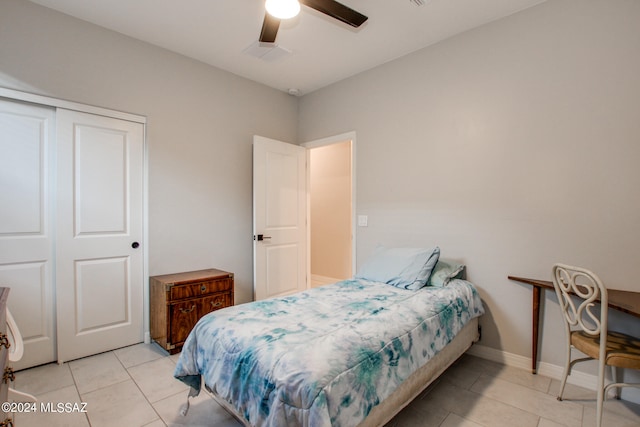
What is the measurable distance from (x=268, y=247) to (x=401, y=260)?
1668mm

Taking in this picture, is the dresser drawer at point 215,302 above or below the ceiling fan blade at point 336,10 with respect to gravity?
below

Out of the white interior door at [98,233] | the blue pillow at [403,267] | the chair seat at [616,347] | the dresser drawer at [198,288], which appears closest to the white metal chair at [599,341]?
the chair seat at [616,347]

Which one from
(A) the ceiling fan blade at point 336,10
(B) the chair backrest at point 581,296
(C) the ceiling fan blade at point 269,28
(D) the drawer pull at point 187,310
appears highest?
(A) the ceiling fan blade at point 336,10

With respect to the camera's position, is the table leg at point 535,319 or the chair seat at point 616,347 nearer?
the chair seat at point 616,347

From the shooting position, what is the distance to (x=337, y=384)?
46.9 inches

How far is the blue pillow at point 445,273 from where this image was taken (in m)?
2.41

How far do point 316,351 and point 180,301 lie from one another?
72.2 inches

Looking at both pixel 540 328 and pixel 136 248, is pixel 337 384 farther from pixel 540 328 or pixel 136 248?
pixel 136 248

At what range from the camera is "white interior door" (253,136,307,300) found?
137 inches

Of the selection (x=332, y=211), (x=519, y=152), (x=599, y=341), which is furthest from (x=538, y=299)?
(x=332, y=211)

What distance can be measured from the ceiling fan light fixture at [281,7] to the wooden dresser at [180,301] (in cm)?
222

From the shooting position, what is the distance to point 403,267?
2500 millimetres

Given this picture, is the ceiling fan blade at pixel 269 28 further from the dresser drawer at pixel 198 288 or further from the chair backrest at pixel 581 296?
the chair backrest at pixel 581 296

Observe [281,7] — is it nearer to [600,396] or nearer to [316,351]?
[316,351]
